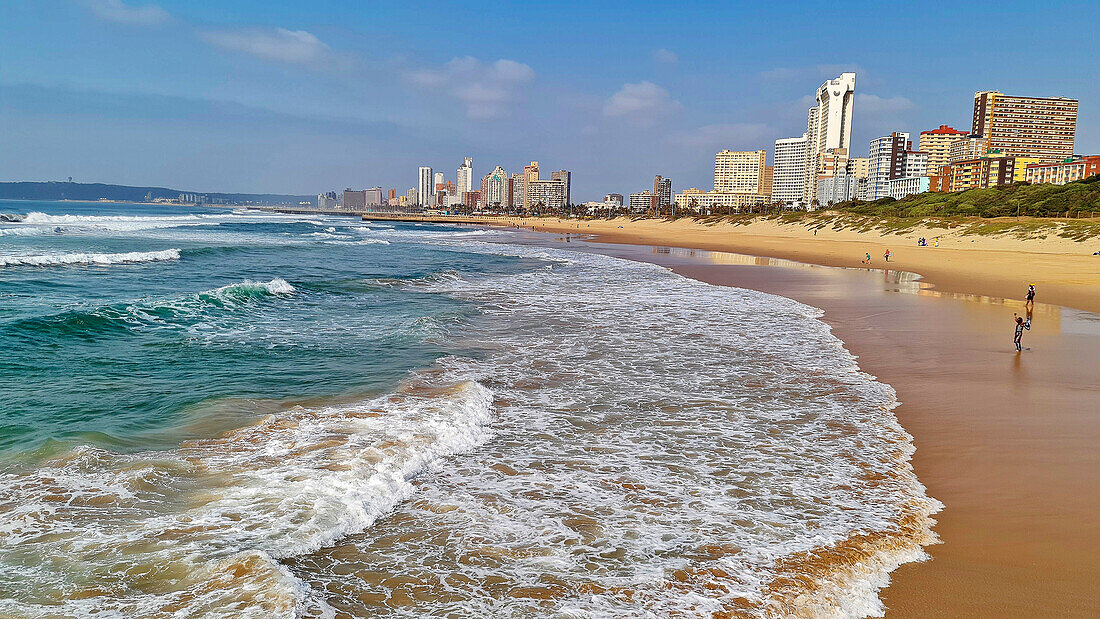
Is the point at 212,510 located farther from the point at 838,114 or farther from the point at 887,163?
the point at 838,114

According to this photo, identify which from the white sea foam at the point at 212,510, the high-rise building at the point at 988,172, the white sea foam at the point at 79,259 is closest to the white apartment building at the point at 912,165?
the high-rise building at the point at 988,172

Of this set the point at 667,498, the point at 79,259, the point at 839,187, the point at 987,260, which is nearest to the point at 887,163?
the point at 839,187

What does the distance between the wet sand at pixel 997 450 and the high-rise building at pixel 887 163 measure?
517ft

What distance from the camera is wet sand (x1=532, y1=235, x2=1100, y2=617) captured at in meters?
4.00

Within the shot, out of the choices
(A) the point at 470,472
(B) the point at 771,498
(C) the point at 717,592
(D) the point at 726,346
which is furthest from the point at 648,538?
(D) the point at 726,346

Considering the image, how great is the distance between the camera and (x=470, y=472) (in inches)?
234

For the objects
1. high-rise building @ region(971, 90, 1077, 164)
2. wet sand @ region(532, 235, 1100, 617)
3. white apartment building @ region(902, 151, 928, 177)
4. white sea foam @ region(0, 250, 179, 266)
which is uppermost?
high-rise building @ region(971, 90, 1077, 164)

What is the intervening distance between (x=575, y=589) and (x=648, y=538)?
90cm

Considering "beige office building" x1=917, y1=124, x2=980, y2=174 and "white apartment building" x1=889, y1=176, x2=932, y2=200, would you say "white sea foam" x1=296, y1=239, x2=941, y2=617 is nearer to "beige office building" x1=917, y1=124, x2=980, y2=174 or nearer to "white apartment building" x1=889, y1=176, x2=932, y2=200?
"white apartment building" x1=889, y1=176, x2=932, y2=200

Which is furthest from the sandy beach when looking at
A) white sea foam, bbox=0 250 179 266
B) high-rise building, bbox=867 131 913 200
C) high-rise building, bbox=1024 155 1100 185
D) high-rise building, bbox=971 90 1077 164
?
high-rise building, bbox=971 90 1077 164

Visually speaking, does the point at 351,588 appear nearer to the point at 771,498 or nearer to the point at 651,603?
the point at 651,603

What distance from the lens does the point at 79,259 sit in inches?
1009

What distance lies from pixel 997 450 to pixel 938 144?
613 ft

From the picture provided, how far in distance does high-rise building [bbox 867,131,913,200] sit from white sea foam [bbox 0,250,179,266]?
159m
